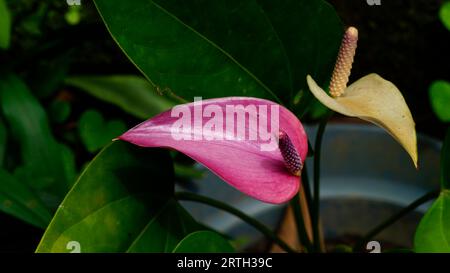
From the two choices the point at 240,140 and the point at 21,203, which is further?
the point at 21,203

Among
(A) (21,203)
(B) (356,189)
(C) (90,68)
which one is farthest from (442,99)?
(C) (90,68)

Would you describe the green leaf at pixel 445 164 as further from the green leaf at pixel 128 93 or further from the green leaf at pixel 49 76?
the green leaf at pixel 49 76

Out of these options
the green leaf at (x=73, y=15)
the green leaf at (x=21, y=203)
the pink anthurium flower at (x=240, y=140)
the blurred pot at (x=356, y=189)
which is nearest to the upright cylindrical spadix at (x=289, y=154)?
the pink anthurium flower at (x=240, y=140)

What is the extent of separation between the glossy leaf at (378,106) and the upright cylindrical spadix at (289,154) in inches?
1.8

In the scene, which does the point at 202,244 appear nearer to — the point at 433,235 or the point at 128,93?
the point at 433,235

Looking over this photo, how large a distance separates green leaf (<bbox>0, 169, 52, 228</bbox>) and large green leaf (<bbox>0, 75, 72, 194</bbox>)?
0.14 metres

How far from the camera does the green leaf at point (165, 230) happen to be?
510 millimetres

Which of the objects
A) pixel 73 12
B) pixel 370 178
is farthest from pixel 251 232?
pixel 73 12

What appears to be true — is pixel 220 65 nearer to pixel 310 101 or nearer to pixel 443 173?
pixel 310 101

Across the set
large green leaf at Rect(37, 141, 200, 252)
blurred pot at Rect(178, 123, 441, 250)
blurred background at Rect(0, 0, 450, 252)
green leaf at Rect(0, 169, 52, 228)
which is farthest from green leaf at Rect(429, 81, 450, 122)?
green leaf at Rect(0, 169, 52, 228)

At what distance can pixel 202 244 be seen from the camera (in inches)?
19.3

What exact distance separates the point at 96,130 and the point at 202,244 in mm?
498

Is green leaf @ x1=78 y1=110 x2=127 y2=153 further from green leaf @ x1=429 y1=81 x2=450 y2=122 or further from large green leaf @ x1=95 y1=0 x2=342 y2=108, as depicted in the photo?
green leaf @ x1=429 y1=81 x2=450 y2=122
